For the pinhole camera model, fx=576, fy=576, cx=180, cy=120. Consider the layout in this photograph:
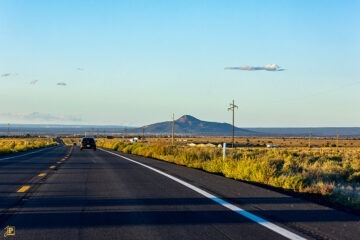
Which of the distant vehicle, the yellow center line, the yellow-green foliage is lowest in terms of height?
the yellow center line

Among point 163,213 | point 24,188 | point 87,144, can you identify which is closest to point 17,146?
point 87,144

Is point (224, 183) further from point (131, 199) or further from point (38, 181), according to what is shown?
point (38, 181)

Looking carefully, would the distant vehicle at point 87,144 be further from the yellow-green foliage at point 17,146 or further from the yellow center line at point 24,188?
the yellow center line at point 24,188

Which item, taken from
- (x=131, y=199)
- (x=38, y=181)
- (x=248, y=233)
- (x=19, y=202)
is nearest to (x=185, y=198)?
(x=131, y=199)

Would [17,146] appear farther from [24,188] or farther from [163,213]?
[163,213]

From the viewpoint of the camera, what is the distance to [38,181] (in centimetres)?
1750

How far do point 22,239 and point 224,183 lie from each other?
916 centimetres

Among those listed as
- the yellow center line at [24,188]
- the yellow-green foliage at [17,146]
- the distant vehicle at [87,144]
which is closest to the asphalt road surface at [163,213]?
the yellow center line at [24,188]

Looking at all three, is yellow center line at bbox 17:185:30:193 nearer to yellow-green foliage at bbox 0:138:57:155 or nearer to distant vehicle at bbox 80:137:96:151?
yellow-green foliage at bbox 0:138:57:155

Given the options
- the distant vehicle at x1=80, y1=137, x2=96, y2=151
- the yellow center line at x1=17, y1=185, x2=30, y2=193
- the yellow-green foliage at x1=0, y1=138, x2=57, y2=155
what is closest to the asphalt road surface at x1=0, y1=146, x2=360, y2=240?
the yellow center line at x1=17, y1=185, x2=30, y2=193

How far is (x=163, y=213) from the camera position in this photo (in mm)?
10617

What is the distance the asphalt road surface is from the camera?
8.62m

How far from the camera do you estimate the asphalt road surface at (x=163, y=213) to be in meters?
8.62

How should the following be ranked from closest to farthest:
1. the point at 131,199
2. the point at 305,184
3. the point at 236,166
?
the point at 131,199 → the point at 305,184 → the point at 236,166
